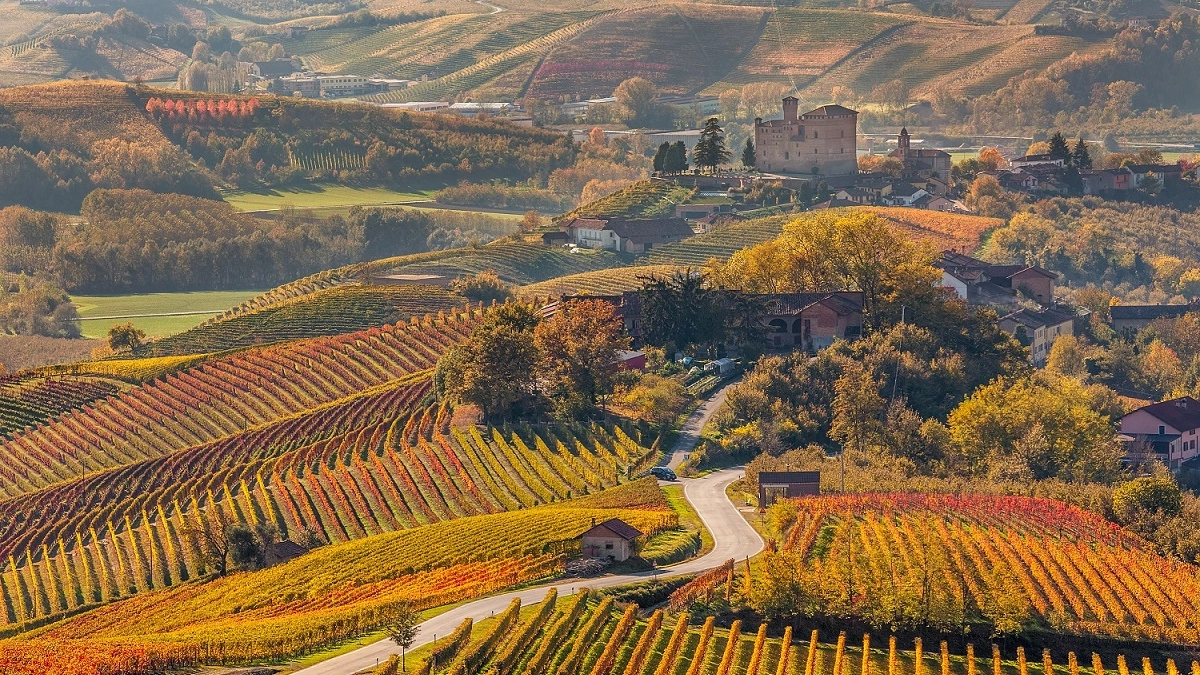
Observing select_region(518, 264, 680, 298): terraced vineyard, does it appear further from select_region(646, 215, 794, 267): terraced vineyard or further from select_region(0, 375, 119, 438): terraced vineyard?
select_region(0, 375, 119, 438): terraced vineyard

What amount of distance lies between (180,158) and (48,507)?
100 metres

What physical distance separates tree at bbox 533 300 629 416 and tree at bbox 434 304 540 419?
3.90 feet

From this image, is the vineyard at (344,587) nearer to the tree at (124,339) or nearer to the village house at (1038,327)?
the village house at (1038,327)

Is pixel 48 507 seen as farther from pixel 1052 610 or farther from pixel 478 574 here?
pixel 1052 610

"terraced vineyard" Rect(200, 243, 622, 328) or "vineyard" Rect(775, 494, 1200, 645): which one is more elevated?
"vineyard" Rect(775, 494, 1200, 645)

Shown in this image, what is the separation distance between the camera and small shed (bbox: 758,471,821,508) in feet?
205

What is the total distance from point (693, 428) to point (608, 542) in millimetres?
19303

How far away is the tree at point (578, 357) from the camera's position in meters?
75.1

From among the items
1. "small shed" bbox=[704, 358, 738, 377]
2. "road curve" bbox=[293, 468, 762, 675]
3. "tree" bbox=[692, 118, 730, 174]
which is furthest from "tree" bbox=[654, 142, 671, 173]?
"road curve" bbox=[293, 468, 762, 675]

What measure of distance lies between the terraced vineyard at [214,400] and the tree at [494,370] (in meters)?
8.90

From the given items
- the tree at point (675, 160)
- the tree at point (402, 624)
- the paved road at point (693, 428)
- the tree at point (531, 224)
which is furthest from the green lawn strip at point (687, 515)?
the tree at point (675, 160)

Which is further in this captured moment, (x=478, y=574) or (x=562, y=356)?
(x=562, y=356)

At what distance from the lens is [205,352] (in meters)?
93.3

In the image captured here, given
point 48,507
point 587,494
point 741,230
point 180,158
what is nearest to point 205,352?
point 48,507
